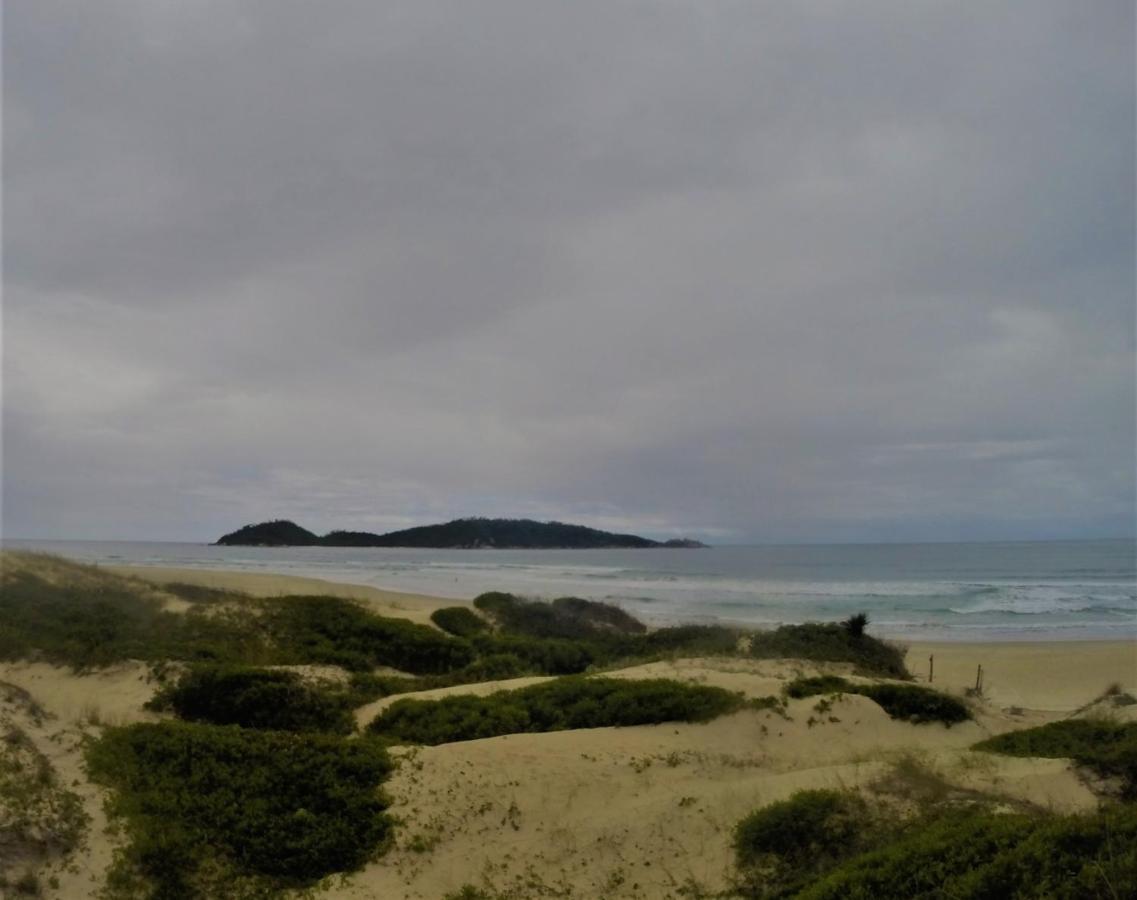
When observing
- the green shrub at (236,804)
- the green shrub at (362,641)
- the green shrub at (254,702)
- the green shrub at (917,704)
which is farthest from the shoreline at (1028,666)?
the green shrub at (236,804)

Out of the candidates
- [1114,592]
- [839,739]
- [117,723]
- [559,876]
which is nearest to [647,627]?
[839,739]

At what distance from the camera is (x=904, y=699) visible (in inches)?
575

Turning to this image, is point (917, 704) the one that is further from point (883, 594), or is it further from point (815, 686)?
point (883, 594)

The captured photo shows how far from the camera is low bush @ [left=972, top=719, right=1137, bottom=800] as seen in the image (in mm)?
10062

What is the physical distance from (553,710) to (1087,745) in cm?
818

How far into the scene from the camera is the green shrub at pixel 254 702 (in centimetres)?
1336

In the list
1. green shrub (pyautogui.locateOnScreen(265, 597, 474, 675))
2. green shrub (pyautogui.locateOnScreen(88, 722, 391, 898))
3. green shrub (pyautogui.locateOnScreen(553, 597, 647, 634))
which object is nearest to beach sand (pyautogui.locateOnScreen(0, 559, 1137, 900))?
green shrub (pyautogui.locateOnScreen(88, 722, 391, 898))

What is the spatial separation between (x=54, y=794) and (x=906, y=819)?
9.06 m

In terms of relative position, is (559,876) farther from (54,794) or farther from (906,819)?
(54,794)

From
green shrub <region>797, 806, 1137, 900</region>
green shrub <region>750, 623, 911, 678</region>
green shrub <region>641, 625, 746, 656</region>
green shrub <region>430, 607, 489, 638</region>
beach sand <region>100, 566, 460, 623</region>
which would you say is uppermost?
green shrub <region>797, 806, 1137, 900</region>

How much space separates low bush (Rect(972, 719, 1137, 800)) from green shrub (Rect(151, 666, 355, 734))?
424 inches

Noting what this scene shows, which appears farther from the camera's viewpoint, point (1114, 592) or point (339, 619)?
point (1114, 592)

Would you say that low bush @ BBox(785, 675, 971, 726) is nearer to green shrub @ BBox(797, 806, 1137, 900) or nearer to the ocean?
green shrub @ BBox(797, 806, 1137, 900)

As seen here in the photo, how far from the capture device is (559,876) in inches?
319
